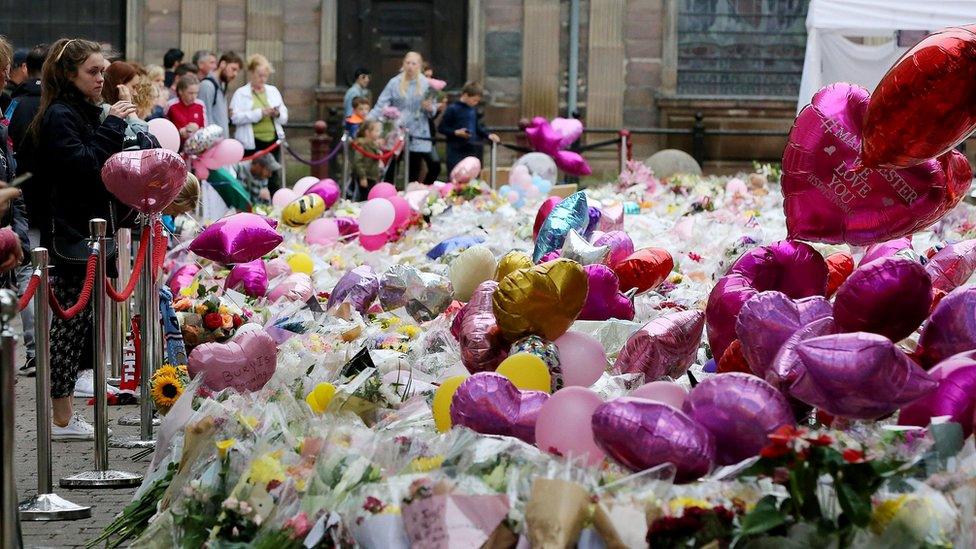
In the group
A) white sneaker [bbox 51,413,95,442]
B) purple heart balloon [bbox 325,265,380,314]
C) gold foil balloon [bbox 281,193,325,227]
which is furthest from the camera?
gold foil balloon [bbox 281,193,325,227]

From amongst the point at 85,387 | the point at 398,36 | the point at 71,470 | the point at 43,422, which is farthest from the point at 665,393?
the point at 398,36

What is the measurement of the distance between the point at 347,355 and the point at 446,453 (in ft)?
4.84

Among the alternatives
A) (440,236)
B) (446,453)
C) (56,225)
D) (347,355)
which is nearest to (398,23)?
(440,236)

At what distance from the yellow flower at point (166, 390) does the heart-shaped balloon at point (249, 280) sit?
5.76 ft

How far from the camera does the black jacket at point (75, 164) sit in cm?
658

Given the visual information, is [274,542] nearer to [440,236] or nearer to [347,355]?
[347,355]

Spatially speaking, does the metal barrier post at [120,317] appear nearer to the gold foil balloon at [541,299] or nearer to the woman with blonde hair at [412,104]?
the gold foil balloon at [541,299]

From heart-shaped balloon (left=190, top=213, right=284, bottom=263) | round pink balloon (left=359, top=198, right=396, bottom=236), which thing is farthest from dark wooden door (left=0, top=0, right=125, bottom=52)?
heart-shaped balloon (left=190, top=213, right=284, bottom=263)

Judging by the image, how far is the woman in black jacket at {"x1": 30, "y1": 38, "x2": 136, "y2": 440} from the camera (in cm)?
658

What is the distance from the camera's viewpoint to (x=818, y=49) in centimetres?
1419

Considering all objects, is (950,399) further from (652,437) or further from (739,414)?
(652,437)

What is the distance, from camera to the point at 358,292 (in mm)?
7020

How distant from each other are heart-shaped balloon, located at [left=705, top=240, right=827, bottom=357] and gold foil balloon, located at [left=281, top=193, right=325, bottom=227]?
622cm

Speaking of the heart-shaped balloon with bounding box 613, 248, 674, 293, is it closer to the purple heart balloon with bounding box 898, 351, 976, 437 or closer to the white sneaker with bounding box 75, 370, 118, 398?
the purple heart balloon with bounding box 898, 351, 976, 437
